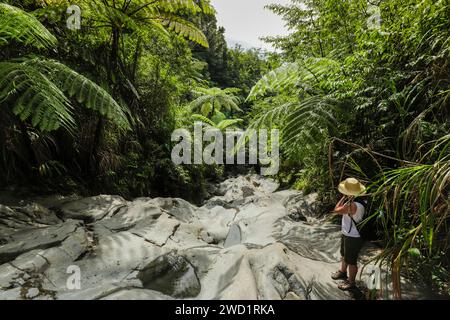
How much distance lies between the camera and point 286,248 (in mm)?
2812

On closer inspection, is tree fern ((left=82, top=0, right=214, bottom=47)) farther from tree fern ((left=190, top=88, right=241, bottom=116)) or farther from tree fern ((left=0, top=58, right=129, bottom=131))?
tree fern ((left=190, top=88, right=241, bottom=116))

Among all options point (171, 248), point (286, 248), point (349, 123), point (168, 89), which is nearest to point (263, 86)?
point (349, 123)

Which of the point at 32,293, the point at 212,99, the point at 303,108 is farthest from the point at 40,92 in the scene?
the point at 212,99

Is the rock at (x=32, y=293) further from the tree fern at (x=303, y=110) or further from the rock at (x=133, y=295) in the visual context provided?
the tree fern at (x=303, y=110)

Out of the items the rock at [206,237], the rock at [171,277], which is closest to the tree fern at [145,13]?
the rock at [206,237]

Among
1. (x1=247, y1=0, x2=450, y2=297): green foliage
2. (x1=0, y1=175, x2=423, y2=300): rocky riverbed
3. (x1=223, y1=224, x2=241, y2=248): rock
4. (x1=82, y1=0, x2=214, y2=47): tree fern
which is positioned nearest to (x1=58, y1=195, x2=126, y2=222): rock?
(x1=0, y1=175, x2=423, y2=300): rocky riverbed

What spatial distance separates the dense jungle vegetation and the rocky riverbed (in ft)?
2.02

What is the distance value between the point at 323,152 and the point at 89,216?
3175 millimetres

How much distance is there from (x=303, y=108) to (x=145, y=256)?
7.86ft

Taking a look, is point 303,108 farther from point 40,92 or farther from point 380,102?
point 40,92

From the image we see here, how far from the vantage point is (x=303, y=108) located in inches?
132

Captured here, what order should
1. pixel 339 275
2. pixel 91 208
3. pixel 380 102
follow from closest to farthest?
pixel 339 275
pixel 380 102
pixel 91 208
